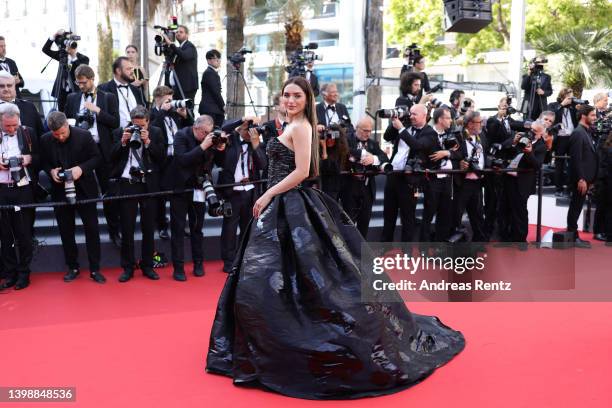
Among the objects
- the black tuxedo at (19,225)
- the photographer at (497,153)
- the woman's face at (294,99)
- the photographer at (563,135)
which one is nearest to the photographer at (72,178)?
the black tuxedo at (19,225)

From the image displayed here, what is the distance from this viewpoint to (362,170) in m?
7.38

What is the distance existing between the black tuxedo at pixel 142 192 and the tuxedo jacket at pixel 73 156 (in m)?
0.22

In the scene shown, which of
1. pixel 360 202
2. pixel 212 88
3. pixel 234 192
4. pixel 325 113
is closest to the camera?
pixel 234 192

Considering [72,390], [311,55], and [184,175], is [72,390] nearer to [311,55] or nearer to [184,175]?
[184,175]

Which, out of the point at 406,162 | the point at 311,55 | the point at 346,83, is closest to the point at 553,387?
the point at 406,162

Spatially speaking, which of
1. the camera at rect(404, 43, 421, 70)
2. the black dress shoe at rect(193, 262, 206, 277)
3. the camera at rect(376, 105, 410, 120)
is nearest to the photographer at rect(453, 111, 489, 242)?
the camera at rect(376, 105, 410, 120)

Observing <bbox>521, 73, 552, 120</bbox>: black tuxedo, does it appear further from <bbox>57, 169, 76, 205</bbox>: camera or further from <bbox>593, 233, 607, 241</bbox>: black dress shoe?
<bbox>57, 169, 76, 205</bbox>: camera

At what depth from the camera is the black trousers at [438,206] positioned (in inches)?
290

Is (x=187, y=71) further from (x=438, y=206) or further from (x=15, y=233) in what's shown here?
(x=438, y=206)

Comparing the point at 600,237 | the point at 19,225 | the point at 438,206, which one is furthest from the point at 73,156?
the point at 600,237

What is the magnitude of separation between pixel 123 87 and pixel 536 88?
6.58 m

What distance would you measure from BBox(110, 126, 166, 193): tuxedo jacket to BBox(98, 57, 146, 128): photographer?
828mm

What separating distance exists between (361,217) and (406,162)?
31.1 inches

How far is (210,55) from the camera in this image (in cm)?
870
